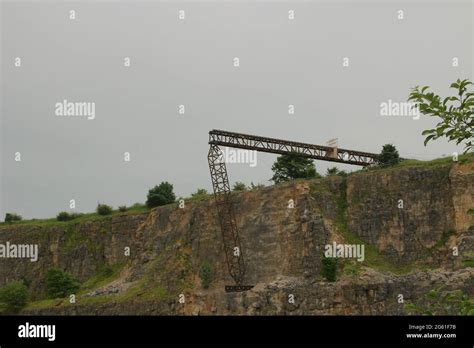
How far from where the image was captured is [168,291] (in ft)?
194

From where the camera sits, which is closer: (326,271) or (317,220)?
(326,271)

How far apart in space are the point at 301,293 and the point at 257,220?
10814 millimetres

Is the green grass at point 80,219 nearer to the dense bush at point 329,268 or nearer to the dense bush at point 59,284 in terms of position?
the dense bush at point 59,284

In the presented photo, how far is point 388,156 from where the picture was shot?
189 feet

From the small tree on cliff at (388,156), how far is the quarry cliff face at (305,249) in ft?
8.51

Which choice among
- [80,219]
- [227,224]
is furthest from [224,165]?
[80,219]

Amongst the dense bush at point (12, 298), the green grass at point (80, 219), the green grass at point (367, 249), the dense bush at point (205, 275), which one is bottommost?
the dense bush at point (12, 298)

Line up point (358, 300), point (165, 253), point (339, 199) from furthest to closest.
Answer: point (165, 253) < point (339, 199) < point (358, 300)

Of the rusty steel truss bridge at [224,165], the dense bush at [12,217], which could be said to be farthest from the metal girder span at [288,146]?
the dense bush at [12,217]

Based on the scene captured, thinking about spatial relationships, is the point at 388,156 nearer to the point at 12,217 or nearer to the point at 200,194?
the point at 200,194

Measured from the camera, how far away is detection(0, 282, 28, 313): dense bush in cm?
6731

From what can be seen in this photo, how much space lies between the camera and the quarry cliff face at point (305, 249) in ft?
156
